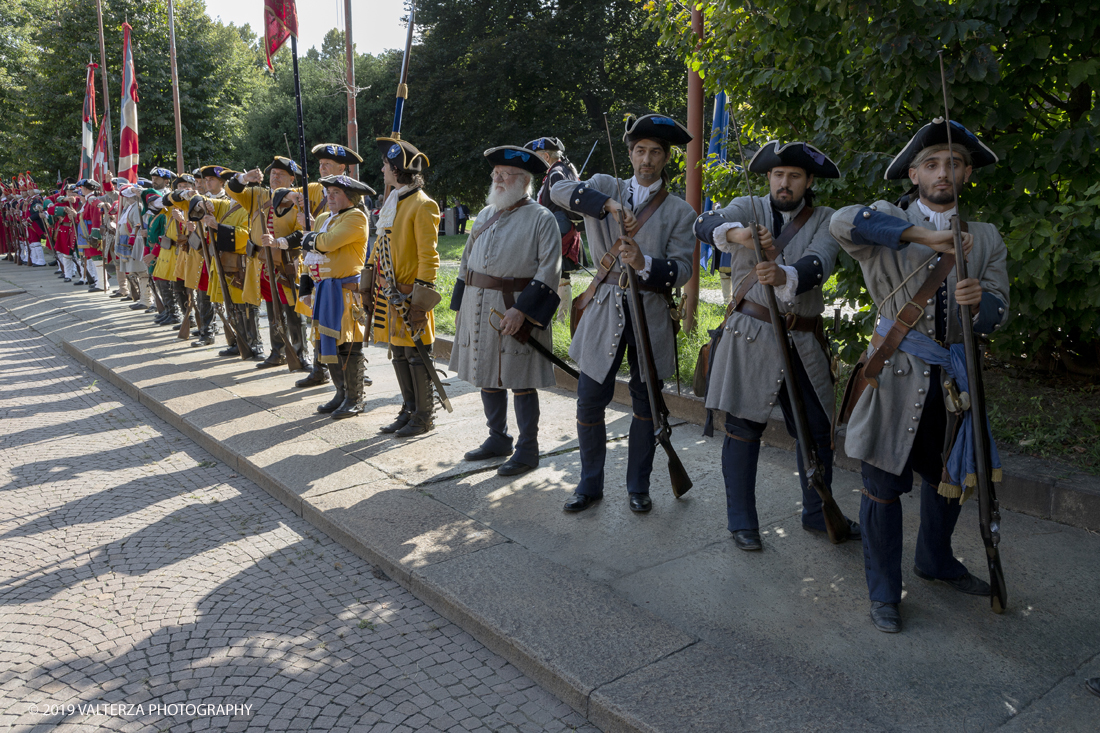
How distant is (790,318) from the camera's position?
4.10 metres

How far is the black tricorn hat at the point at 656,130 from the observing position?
4.40 meters

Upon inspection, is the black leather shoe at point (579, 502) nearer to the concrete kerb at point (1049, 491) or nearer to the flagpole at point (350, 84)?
the concrete kerb at point (1049, 491)

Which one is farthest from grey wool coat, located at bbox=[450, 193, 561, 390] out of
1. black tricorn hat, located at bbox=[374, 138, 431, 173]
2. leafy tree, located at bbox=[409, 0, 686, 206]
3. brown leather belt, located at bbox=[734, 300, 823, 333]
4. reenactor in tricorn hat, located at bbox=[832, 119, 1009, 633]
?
leafy tree, located at bbox=[409, 0, 686, 206]

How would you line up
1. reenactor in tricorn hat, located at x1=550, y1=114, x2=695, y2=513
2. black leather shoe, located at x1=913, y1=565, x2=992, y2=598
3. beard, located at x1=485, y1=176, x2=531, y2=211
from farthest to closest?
beard, located at x1=485, y1=176, x2=531, y2=211, reenactor in tricorn hat, located at x1=550, y1=114, x2=695, y2=513, black leather shoe, located at x1=913, y1=565, x2=992, y2=598

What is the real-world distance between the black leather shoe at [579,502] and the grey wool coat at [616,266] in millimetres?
686

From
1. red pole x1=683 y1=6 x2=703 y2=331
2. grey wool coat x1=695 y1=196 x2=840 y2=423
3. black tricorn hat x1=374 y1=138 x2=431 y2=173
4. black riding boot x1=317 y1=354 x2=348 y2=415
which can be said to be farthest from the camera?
red pole x1=683 y1=6 x2=703 y2=331

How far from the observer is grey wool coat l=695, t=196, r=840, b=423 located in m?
4.05

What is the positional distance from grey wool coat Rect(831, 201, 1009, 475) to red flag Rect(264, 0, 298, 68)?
654 cm

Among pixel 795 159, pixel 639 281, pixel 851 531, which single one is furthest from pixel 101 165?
pixel 851 531

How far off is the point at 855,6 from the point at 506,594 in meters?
3.41

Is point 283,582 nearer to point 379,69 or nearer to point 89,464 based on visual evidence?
point 89,464

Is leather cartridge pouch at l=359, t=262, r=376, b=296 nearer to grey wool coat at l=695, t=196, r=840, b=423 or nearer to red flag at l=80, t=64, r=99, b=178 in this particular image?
grey wool coat at l=695, t=196, r=840, b=423

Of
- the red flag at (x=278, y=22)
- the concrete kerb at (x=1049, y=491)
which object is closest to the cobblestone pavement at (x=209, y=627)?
the concrete kerb at (x=1049, y=491)

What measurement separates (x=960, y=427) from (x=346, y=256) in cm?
489
